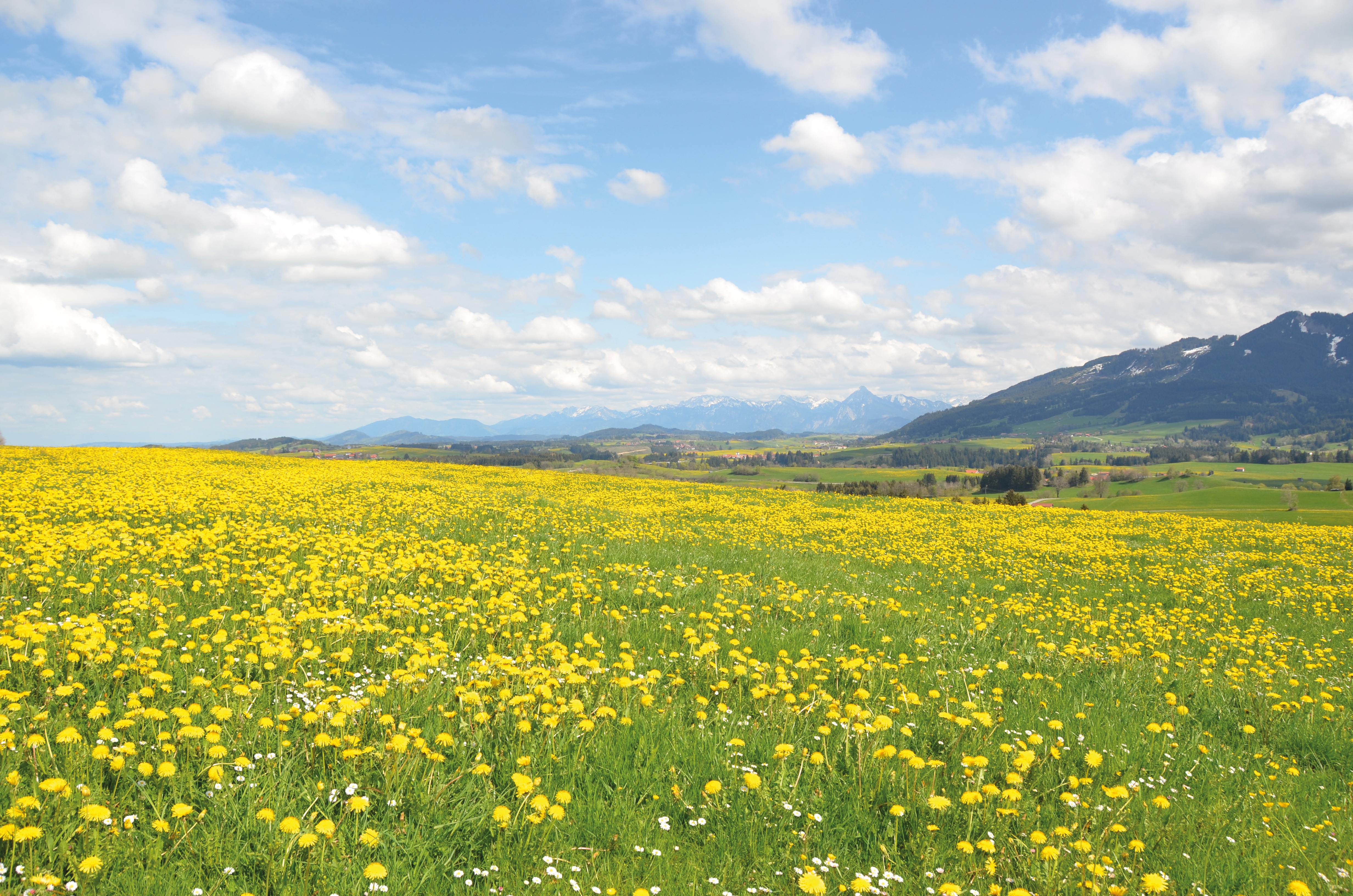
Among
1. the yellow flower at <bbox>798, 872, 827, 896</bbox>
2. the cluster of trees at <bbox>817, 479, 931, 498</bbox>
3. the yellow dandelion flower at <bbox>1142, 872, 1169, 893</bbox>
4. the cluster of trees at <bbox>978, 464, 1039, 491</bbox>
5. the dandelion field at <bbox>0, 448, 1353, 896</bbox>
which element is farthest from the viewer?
the cluster of trees at <bbox>978, 464, 1039, 491</bbox>

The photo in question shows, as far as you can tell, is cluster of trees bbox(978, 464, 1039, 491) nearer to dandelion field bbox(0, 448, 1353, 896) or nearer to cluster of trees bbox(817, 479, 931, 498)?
cluster of trees bbox(817, 479, 931, 498)

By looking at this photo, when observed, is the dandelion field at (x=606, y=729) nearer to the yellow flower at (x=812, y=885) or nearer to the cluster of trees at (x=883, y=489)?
the yellow flower at (x=812, y=885)

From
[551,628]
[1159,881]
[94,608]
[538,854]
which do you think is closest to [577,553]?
[551,628]

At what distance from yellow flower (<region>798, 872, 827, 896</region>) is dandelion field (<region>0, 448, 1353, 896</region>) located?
2 centimetres

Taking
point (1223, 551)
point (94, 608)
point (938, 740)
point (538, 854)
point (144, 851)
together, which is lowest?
point (1223, 551)

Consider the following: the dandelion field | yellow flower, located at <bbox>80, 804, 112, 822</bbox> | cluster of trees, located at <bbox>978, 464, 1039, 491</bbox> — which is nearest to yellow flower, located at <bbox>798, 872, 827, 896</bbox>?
the dandelion field

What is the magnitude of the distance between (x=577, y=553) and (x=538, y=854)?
1061 cm

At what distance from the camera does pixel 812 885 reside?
387cm

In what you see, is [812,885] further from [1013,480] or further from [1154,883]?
[1013,480]

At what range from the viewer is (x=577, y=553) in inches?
581

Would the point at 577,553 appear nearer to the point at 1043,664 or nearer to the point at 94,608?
the point at 94,608

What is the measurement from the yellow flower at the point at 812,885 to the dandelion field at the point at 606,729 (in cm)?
2

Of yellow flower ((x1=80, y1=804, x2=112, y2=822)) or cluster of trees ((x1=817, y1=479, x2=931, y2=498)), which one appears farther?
cluster of trees ((x1=817, y1=479, x2=931, y2=498))

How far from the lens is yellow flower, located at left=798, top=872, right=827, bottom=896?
12.6 ft
